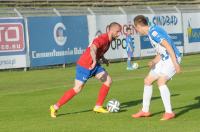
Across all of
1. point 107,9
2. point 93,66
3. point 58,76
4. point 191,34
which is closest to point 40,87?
point 58,76

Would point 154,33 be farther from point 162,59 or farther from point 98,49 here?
point 98,49

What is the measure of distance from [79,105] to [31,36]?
16650mm

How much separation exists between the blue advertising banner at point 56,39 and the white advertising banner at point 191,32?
29.8 ft

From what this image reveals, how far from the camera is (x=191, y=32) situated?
42.0 metres

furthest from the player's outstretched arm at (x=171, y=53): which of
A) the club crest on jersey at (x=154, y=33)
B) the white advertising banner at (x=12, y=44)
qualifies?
the white advertising banner at (x=12, y=44)

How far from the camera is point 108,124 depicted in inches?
465

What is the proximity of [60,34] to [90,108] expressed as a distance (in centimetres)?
1889

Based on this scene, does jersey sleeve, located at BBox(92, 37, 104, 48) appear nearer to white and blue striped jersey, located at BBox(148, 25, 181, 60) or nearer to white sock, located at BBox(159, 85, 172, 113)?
white and blue striped jersey, located at BBox(148, 25, 181, 60)

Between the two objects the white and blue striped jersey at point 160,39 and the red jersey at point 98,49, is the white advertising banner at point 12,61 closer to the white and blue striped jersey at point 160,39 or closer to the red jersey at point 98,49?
the red jersey at point 98,49

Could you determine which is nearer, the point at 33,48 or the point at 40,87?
the point at 40,87

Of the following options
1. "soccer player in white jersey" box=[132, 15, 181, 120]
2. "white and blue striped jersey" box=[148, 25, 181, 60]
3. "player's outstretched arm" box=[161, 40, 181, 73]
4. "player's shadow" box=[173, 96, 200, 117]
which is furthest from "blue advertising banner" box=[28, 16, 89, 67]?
"player's outstretched arm" box=[161, 40, 181, 73]

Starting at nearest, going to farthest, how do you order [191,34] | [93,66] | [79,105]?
1. [93,66]
2. [79,105]
3. [191,34]

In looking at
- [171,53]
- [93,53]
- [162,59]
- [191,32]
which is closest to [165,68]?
[162,59]

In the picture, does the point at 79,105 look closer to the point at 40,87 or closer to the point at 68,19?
the point at 40,87
